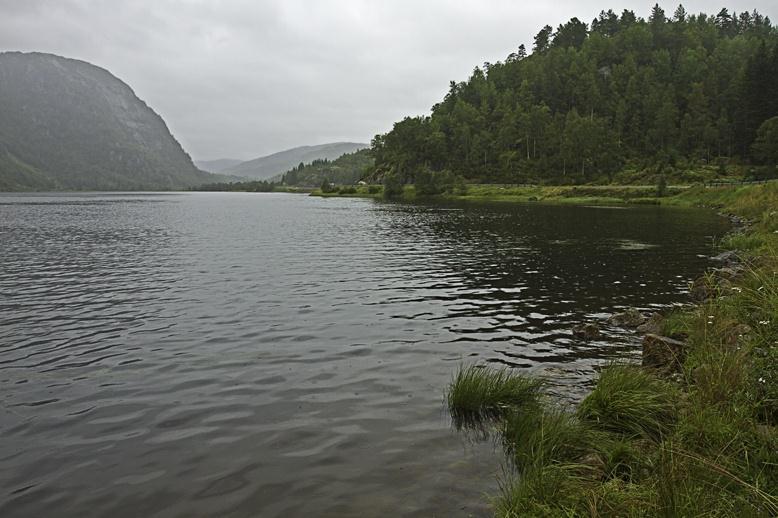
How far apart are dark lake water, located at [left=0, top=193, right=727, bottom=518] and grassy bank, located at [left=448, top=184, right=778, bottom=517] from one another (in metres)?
1.17

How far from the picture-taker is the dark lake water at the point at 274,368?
9734 millimetres

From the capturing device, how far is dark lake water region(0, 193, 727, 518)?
31.9ft

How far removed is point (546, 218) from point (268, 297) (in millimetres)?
64237

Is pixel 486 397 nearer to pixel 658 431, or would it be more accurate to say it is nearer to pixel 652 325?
pixel 658 431

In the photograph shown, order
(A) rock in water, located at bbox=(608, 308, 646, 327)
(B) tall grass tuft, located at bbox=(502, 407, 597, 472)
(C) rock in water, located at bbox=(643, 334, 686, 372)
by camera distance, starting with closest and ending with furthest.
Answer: (B) tall grass tuft, located at bbox=(502, 407, 597, 472)
(C) rock in water, located at bbox=(643, 334, 686, 372)
(A) rock in water, located at bbox=(608, 308, 646, 327)

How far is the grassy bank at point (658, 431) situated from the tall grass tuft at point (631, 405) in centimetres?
3

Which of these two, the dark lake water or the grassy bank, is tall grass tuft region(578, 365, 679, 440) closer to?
the grassy bank

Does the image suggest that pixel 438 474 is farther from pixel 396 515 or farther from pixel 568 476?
pixel 568 476

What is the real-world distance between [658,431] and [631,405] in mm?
1209

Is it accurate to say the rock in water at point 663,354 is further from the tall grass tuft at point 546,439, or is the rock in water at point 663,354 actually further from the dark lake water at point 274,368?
the tall grass tuft at point 546,439

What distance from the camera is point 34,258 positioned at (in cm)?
4138

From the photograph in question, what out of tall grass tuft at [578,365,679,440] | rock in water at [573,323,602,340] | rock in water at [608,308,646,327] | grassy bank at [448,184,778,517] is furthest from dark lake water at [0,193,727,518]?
tall grass tuft at [578,365,679,440]

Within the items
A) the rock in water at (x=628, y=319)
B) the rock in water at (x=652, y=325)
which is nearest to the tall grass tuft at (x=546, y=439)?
the rock in water at (x=652, y=325)

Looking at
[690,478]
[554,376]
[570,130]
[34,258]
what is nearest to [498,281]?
[554,376]
